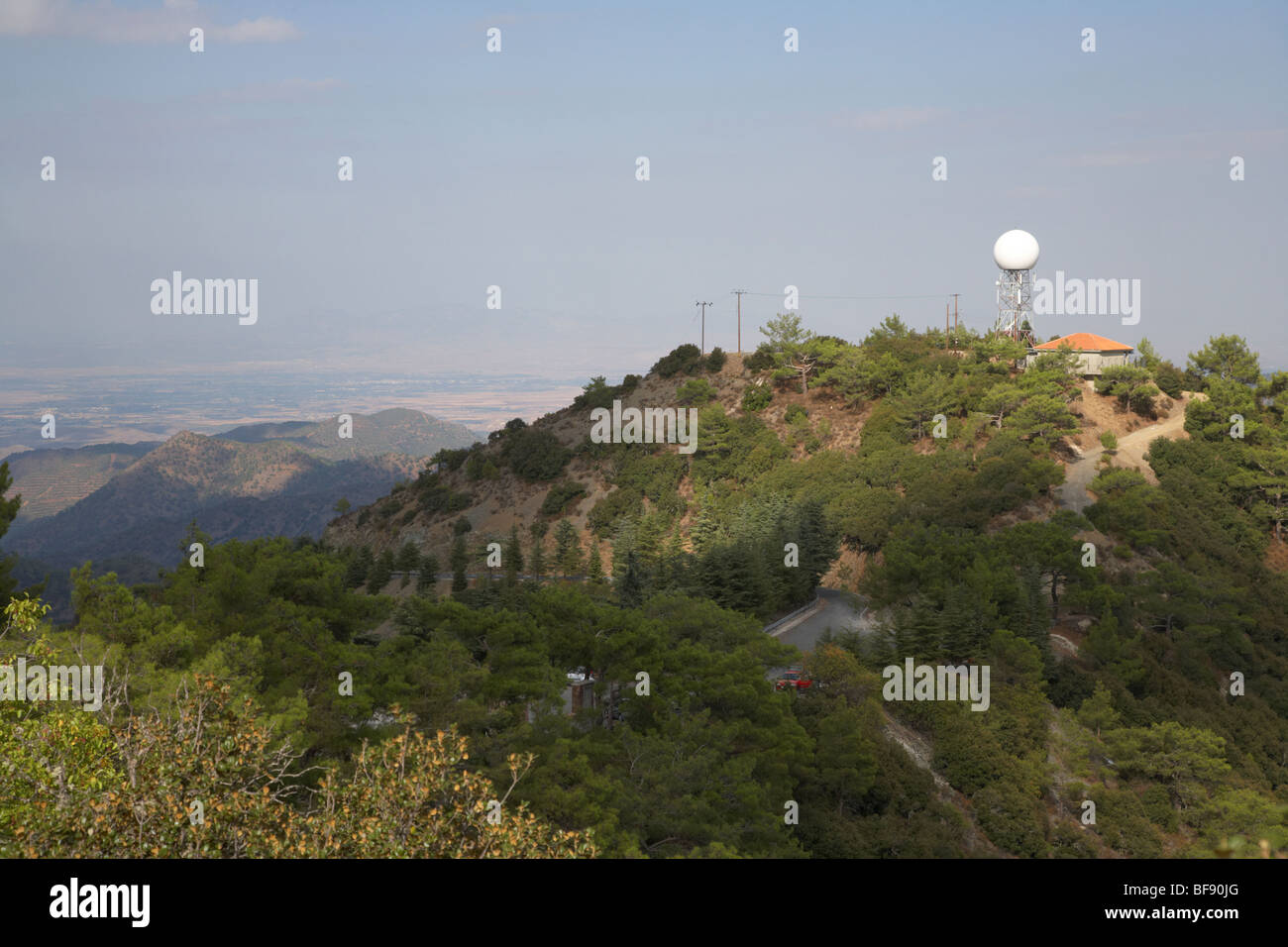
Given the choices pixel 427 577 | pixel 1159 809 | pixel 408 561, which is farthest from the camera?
pixel 408 561

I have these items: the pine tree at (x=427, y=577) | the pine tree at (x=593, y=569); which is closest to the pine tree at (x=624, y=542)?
the pine tree at (x=593, y=569)

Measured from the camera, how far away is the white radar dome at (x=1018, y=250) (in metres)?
80.6

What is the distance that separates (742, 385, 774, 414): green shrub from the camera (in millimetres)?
88438

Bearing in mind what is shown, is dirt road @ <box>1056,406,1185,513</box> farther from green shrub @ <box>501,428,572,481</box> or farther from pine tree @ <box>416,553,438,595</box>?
green shrub @ <box>501,428,572,481</box>

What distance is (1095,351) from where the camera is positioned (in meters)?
84.4

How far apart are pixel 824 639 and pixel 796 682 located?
19.0ft

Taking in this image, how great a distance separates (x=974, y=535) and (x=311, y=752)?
1523 inches

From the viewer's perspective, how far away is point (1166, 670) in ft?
152

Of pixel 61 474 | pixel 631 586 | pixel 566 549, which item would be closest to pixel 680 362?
pixel 566 549

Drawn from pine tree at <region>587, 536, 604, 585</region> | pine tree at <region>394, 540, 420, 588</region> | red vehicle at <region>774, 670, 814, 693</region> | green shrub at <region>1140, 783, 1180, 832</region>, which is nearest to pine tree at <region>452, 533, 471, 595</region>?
pine tree at <region>394, 540, 420, 588</region>

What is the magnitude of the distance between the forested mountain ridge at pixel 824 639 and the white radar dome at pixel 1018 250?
7.30 meters

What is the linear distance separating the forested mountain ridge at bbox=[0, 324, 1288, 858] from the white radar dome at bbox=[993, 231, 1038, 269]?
730 centimetres

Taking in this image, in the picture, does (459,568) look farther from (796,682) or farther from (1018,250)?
(1018,250)
